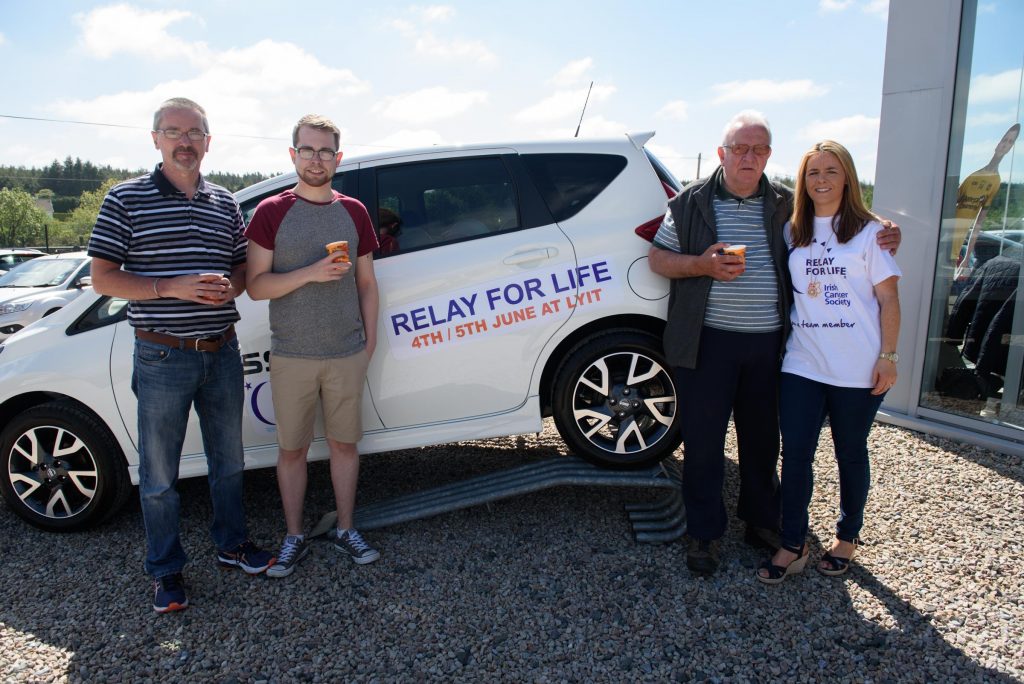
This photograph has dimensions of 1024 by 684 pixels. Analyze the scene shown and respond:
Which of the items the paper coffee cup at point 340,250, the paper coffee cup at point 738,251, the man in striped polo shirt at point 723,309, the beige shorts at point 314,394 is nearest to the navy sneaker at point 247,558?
the beige shorts at point 314,394

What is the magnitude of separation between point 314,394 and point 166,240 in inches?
34.4

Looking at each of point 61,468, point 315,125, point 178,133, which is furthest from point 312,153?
point 61,468

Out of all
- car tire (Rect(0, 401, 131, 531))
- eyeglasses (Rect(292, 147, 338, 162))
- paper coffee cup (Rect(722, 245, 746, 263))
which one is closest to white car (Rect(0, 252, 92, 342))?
car tire (Rect(0, 401, 131, 531))

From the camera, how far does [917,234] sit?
17.0ft

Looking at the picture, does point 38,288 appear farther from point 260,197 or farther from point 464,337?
point 464,337

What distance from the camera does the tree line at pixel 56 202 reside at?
57562 mm

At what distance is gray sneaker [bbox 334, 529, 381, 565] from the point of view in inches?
131


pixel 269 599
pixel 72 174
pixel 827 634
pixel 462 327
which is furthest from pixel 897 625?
pixel 72 174

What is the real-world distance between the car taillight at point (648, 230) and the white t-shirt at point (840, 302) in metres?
0.77

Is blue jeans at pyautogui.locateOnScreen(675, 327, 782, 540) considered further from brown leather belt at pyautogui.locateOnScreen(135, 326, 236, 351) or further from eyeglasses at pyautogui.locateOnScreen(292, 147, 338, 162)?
brown leather belt at pyautogui.locateOnScreen(135, 326, 236, 351)

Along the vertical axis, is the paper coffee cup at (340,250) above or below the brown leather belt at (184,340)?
above

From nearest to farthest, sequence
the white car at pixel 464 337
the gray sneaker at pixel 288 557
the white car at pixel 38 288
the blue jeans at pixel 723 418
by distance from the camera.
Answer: the blue jeans at pixel 723 418 → the gray sneaker at pixel 288 557 → the white car at pixel 464 337 → the white car at pixel 38 288

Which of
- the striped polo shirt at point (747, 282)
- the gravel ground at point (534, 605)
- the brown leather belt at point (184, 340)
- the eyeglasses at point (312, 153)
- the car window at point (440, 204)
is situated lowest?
the gravel ground at point (534, 605)

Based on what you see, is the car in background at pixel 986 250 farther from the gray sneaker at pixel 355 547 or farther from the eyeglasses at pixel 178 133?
the eyeglasses at pixel 178 133
